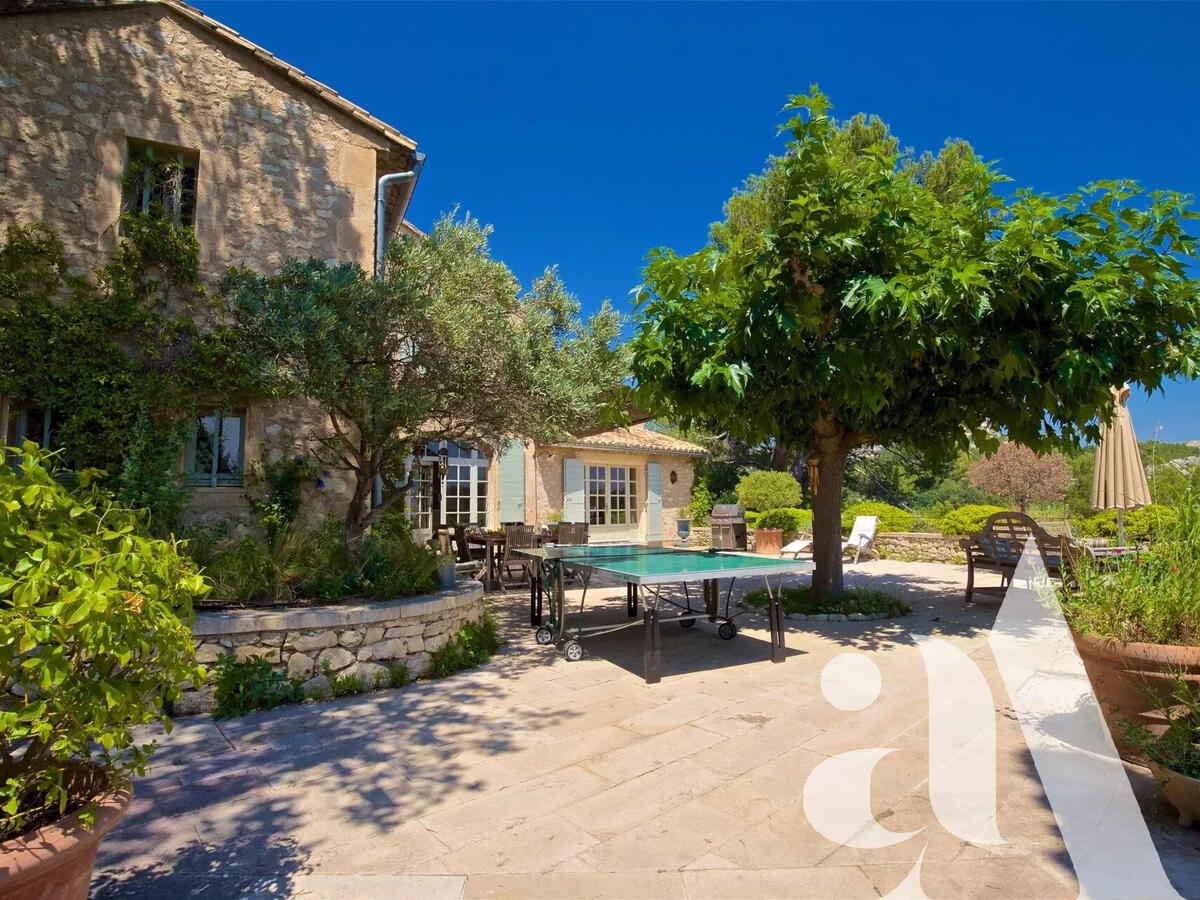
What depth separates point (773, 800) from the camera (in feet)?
10.5

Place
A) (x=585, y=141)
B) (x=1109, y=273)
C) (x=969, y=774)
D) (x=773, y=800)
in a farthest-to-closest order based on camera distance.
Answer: (x=585, y=141), (x=1109, y=273), (x=969, y=774), (x=773, y=800)

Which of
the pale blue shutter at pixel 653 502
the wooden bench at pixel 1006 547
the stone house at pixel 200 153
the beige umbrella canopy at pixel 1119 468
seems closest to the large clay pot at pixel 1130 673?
the wooden bench at pixel 1006 547

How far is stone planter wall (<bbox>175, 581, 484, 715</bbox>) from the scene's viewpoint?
4.78 metres

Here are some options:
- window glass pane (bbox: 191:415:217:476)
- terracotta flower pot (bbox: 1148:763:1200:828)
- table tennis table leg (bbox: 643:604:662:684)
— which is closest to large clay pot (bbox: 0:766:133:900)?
table tennis table leg (bbox: 643:604:662:684)

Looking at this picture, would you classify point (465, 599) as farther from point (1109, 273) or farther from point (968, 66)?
point (968, 66)

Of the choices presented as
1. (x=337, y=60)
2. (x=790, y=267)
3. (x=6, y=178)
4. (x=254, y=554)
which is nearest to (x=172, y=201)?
(x=6, y=178)

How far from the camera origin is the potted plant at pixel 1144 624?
310cm

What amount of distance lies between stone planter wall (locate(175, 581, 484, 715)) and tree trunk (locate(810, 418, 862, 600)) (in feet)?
15.0

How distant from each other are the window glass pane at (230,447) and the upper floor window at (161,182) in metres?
2.29

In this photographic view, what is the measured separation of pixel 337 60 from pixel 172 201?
3.06 metres

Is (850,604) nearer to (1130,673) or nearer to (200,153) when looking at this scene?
(1130,673)

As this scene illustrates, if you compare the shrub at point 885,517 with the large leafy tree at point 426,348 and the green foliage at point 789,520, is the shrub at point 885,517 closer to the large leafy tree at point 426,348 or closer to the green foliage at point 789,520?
the green foliage at point 789,520

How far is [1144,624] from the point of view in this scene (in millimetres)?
3254

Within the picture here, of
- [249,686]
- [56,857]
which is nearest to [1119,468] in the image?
[249,686]
